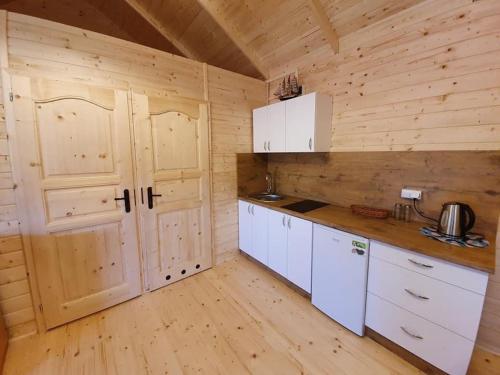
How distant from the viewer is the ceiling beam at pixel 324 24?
76.5 inches

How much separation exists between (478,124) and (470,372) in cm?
165

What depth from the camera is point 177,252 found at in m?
2.45

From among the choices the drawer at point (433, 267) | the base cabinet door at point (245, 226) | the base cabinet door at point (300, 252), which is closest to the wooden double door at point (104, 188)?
the base cabinet door at point (245, 226)

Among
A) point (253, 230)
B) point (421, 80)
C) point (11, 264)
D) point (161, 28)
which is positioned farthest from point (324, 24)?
point (11, 264)

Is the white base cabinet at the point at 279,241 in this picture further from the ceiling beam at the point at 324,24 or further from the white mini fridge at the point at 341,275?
the ceiling beam at the point at 324,24

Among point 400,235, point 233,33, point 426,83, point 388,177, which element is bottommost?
point 400,235

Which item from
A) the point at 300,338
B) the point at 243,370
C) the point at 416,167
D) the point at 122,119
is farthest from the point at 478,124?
the point at 122,119

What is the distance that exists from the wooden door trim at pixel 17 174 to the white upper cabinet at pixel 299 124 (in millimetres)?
2199

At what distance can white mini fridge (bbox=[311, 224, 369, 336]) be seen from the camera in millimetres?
1656

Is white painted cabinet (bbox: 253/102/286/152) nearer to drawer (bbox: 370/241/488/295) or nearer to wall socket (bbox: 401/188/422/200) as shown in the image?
wall socket (bbox: 401/188/422/200)

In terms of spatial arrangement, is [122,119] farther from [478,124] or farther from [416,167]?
[478,124]

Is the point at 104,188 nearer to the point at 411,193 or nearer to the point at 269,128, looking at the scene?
the point at 269,128

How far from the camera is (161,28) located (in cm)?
257

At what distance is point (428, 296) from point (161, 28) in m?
3.51
